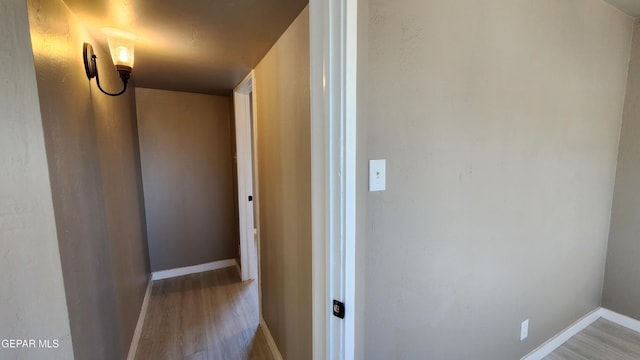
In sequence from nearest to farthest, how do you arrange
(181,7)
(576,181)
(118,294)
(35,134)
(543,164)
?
1. (35,134)
2. (181,7)
3. (543,164)
4. (118,294)
5. (576,181)

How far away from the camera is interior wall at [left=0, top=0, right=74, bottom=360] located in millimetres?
804

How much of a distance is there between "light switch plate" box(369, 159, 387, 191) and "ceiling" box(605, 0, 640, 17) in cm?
211

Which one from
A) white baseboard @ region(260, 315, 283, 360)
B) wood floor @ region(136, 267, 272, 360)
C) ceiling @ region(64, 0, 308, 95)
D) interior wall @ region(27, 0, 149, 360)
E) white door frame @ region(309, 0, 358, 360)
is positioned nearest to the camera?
white door frame @ region(309, 0, 358, 360)

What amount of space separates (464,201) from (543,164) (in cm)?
71

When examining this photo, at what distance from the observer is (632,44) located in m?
1.99

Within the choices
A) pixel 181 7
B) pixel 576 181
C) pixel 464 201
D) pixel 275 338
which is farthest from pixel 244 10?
pixel 576 181

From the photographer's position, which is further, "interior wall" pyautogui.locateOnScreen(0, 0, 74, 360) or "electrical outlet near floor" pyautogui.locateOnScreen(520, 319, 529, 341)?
"electrical outlet near floor" pyautogui.locateOnScreen(520, 319, 529, 341)

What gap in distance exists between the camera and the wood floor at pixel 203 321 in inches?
80.3

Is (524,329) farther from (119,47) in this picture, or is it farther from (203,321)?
(119,47)

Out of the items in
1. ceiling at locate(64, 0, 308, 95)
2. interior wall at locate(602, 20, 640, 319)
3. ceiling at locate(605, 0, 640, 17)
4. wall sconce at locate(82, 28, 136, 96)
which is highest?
ceiling at locate(605, 0, 640, 17)

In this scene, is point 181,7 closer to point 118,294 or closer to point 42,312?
point 42,312

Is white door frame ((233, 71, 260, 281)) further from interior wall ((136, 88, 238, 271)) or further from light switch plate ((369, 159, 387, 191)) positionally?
light switch plate ((369, 159, 387, 191))

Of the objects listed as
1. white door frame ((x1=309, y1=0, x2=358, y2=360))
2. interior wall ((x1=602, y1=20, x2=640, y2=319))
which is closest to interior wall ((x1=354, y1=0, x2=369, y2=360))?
white door frame ((x1=309, y1=0, x2=358, y2=360))

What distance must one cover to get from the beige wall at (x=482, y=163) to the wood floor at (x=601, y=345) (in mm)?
166
